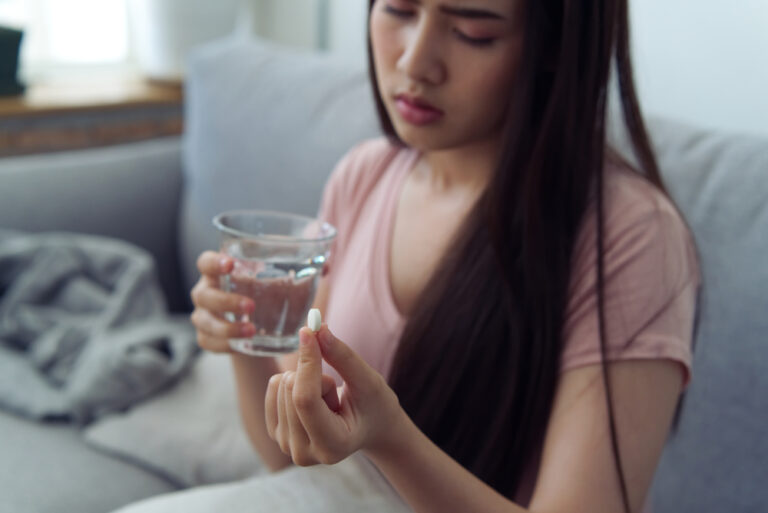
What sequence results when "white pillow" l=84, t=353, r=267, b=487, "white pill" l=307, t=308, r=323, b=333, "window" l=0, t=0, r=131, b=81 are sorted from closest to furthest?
"white pill" l=307, t=308, r=323, b=333, "white pillow" l=84, t=353, r=267, b=487, "window" l=0, t=0, r=131, b=81

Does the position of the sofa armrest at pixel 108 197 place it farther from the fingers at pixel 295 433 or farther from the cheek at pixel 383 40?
the fingers at pixel 295 433

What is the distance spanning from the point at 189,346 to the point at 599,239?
748 millimetres

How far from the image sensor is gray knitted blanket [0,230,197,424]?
1094 millimetres

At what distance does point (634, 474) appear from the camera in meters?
0.62

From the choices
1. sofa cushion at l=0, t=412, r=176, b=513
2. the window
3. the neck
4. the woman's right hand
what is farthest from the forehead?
the window

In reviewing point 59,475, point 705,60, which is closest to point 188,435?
point 59,475

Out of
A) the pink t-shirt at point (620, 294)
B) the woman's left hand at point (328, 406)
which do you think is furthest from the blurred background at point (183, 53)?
the woman's left hand at point (328, 406)

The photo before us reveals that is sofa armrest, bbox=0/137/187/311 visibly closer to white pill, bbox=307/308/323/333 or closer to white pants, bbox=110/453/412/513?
white pants, bbox=110/453/412/513

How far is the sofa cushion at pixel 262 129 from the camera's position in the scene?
46.9 inches

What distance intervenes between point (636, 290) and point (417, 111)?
0.25m

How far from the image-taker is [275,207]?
4.13ft

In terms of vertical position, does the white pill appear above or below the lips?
below

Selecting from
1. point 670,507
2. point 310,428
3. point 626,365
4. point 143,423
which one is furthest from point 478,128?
point 143,423

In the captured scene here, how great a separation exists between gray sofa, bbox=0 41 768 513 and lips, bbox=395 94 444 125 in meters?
0.35
